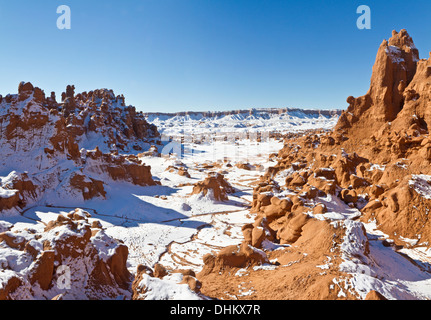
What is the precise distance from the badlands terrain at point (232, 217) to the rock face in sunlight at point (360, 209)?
84 mm

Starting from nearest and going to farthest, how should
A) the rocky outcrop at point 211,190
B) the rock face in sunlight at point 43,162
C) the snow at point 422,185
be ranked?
1. the snow at point 422,185
2. the rock face in sunlight at point 43,162
3. the rocky outcrop at point 211,190

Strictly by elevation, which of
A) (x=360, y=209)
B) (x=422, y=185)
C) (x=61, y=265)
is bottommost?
(x=360, y=209)

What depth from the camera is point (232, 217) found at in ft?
77.5

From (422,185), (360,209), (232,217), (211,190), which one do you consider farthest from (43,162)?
(422,185)

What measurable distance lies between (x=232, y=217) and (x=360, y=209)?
444 inches

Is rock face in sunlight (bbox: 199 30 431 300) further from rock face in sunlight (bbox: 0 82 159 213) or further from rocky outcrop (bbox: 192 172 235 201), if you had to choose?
rock face in sunlight (bbox: 0 82 159 213)

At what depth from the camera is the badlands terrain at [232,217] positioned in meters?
8.56

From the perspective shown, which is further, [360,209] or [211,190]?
[211,190]

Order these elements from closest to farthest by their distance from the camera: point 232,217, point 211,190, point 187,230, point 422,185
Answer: point 422,185 < point 187,230 < point 232,217 < point 211,190

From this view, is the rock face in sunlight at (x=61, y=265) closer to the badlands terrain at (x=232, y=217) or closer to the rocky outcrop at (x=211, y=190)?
the badlands terrain at (x=232, y=217)

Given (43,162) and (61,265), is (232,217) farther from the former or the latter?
(43,162)

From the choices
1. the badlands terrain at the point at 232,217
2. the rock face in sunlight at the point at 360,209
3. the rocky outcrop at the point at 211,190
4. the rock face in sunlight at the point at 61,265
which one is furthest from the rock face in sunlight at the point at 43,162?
the rock face in sunlight at the point at 360,209

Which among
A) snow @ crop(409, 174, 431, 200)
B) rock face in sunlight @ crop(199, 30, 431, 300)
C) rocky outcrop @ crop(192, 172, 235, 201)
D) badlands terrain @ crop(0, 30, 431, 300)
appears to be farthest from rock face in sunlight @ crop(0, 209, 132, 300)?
snow @ crop(409, 174, 431, 200)

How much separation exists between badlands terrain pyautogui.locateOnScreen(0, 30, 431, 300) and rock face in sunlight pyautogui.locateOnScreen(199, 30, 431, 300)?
84 millimetres
